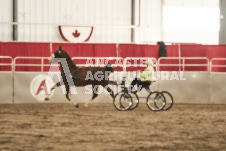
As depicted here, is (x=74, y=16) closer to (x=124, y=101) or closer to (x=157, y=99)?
(x=124, y=101)

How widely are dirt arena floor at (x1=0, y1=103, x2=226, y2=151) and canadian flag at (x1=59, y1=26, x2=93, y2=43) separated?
9.96 meters

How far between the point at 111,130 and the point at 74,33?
49.3ft

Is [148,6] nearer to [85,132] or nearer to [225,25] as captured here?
[225,25]

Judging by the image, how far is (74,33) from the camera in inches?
996

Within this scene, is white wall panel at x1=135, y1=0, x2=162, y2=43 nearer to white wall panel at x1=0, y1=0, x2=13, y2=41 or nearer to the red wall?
the red wall

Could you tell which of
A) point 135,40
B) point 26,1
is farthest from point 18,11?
point 135,40

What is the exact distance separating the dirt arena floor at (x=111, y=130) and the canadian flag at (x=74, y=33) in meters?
9.96

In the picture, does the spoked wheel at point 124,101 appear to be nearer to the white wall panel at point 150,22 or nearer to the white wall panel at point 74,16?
the white wall panel at point 74,16

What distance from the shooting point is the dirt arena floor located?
859cm

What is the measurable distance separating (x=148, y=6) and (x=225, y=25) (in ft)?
16.8

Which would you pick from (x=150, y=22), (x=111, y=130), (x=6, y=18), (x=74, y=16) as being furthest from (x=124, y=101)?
(x=150, y=22)

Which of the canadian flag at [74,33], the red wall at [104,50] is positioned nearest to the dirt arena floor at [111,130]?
the red wall at [104,50]

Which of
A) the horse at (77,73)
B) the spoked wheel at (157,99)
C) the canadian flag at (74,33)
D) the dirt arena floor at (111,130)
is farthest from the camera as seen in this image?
the canadian flag at (74,33)

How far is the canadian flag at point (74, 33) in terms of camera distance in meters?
25.2
